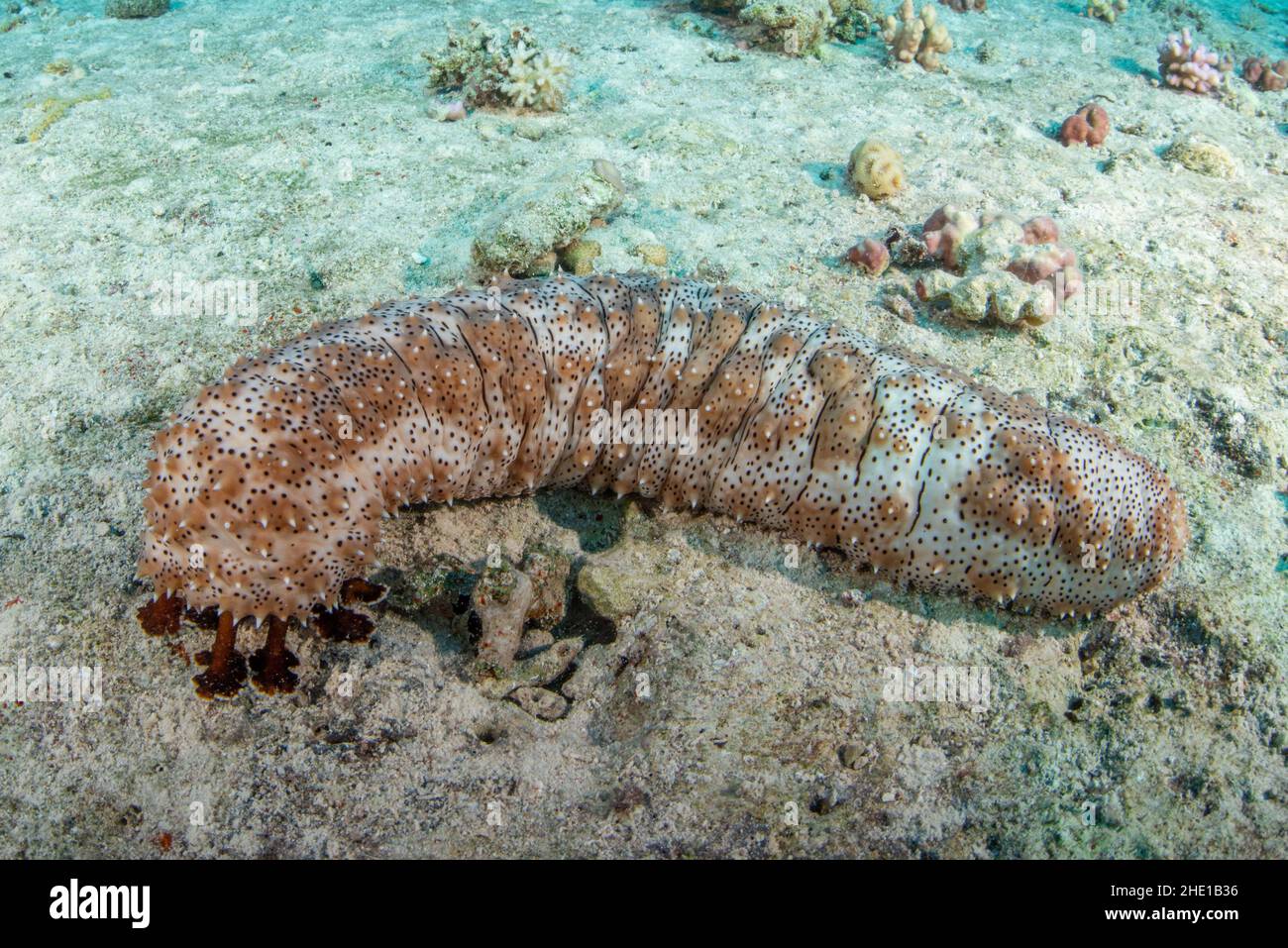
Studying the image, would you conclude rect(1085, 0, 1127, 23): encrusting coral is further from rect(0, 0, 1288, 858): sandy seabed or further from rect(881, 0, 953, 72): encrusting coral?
rect(881, 0, 953, 72): encrusting coral

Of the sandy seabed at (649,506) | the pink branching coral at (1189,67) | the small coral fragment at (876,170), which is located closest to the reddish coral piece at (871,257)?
the sandy seabed at (649,506)

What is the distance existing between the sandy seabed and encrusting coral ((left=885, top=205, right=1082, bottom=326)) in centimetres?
18

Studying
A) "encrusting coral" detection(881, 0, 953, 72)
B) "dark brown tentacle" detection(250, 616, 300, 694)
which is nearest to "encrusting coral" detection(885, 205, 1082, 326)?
"encrusting coral" detection(881, 0, 953, 72)

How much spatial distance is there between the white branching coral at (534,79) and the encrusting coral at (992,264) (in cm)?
299

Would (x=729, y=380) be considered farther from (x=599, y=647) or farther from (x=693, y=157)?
(x=693, y=157)

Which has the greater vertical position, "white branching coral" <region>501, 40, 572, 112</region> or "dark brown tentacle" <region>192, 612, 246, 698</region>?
"white branching coral" <region>501, 40, 572, 112</region>

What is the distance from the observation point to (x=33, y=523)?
304 centimetres

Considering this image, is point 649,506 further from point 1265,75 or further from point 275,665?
point 1265,75

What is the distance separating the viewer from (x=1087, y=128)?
6.16 metres

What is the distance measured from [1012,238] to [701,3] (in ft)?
17.0

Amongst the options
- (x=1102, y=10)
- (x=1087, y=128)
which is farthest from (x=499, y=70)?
(x=1102, y=10)

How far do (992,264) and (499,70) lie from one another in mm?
4058

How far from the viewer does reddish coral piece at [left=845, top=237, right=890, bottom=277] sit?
4.55 m
